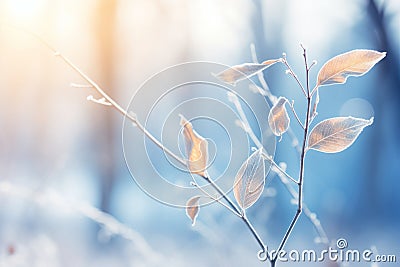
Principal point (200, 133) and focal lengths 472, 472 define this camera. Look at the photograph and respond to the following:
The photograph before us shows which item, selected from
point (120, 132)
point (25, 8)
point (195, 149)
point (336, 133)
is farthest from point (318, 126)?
point (25, 8)

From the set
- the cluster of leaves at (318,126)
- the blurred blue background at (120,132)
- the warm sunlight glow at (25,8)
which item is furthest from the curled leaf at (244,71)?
the warm sunlight glow at (25,8)

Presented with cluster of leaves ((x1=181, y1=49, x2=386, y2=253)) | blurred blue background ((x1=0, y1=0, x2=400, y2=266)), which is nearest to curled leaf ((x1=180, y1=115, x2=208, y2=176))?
cluster of leaves ((x1=181, y1=49, x2=386, y2=253))

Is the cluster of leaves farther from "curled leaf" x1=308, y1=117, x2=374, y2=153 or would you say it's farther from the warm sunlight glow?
the warm sunlight glow

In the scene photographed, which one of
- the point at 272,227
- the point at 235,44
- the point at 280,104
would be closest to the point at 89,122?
the point at 235,44

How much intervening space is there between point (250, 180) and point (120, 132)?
575 millimetres

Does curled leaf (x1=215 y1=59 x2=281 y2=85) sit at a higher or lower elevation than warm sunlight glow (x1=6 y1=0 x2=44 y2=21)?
lower

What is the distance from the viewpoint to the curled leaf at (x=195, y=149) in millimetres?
579

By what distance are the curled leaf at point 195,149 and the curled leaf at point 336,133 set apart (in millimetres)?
132

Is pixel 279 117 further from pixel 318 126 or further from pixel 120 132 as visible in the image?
pixel 120 132

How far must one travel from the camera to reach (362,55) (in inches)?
21.4

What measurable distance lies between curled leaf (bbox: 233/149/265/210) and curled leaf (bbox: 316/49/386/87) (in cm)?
12

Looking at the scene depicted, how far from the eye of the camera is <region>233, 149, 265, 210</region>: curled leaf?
0.57 metres

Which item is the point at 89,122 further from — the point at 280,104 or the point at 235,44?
the point at 280,104

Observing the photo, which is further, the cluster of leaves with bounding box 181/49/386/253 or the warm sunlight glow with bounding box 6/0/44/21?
the warm sunlight glow with bounding box 6/0/44/21
